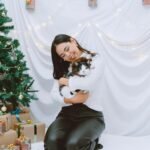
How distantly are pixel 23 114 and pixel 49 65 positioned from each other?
2.44 ft

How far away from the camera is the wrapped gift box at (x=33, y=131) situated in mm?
3152

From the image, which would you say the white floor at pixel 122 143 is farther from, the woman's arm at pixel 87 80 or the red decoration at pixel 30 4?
the red decoration at pixel 30 4

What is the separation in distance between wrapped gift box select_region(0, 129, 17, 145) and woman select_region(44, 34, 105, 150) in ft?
1.67

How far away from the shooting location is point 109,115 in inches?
141

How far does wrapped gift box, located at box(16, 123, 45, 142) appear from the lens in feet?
10.3

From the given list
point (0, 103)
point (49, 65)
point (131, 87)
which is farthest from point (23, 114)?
point (131, 87)

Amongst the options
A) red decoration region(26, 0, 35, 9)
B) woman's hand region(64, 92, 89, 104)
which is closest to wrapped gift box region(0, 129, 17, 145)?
woman's hand region(64, 92, 89, 104)

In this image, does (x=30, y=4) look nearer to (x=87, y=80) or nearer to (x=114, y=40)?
(x=114, y=40)

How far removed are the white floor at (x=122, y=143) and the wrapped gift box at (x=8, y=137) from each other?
0.71ft

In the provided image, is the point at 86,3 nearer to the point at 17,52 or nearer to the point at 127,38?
the point at 127,38

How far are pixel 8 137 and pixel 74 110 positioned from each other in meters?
0.69

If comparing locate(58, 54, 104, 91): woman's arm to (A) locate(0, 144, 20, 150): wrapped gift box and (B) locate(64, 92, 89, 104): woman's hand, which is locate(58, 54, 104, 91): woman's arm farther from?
(A) locate(0, 144, 20, 150): wrapped gift box

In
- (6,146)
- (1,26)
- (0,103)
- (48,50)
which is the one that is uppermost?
(1,26)

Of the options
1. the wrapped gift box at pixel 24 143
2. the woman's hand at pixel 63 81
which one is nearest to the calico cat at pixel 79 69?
the woman's hand at pixel 63 81
